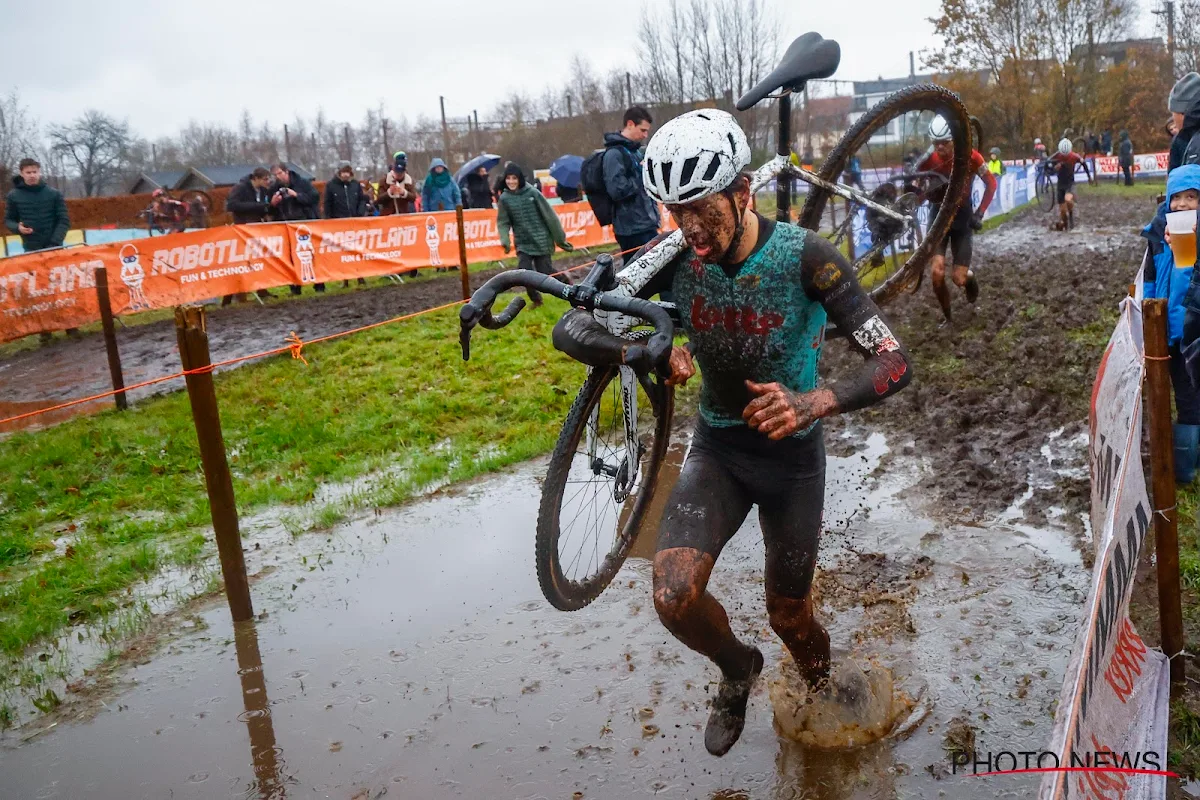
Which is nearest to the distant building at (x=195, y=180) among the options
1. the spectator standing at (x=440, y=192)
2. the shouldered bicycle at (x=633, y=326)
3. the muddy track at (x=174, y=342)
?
the spectator standing at (x=440, y=192)

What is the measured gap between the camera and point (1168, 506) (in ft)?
12.1

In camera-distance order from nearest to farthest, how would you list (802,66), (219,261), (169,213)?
(802,66)
(219,261)
(169,213)

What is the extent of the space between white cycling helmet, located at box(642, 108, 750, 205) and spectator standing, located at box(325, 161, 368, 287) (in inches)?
566

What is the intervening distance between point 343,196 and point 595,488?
43.1 feet

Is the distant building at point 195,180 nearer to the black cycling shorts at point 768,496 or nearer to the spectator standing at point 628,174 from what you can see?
the spectator standing at point 628,174

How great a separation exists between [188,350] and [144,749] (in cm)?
197

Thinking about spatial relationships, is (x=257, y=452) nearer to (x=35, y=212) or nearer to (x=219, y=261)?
(x=219, y=261)

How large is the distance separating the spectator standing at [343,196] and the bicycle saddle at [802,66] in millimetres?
11702

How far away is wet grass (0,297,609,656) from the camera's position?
608 centimetres

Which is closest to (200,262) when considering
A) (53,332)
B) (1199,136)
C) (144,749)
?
(53,332)

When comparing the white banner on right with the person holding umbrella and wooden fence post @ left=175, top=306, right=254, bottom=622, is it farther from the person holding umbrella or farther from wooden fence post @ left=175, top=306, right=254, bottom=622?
the person holding umbrella

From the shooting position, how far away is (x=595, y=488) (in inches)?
222

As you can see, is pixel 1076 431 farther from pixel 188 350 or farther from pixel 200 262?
pixel 200 262

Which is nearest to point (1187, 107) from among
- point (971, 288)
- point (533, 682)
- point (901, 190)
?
point (901, 190)
